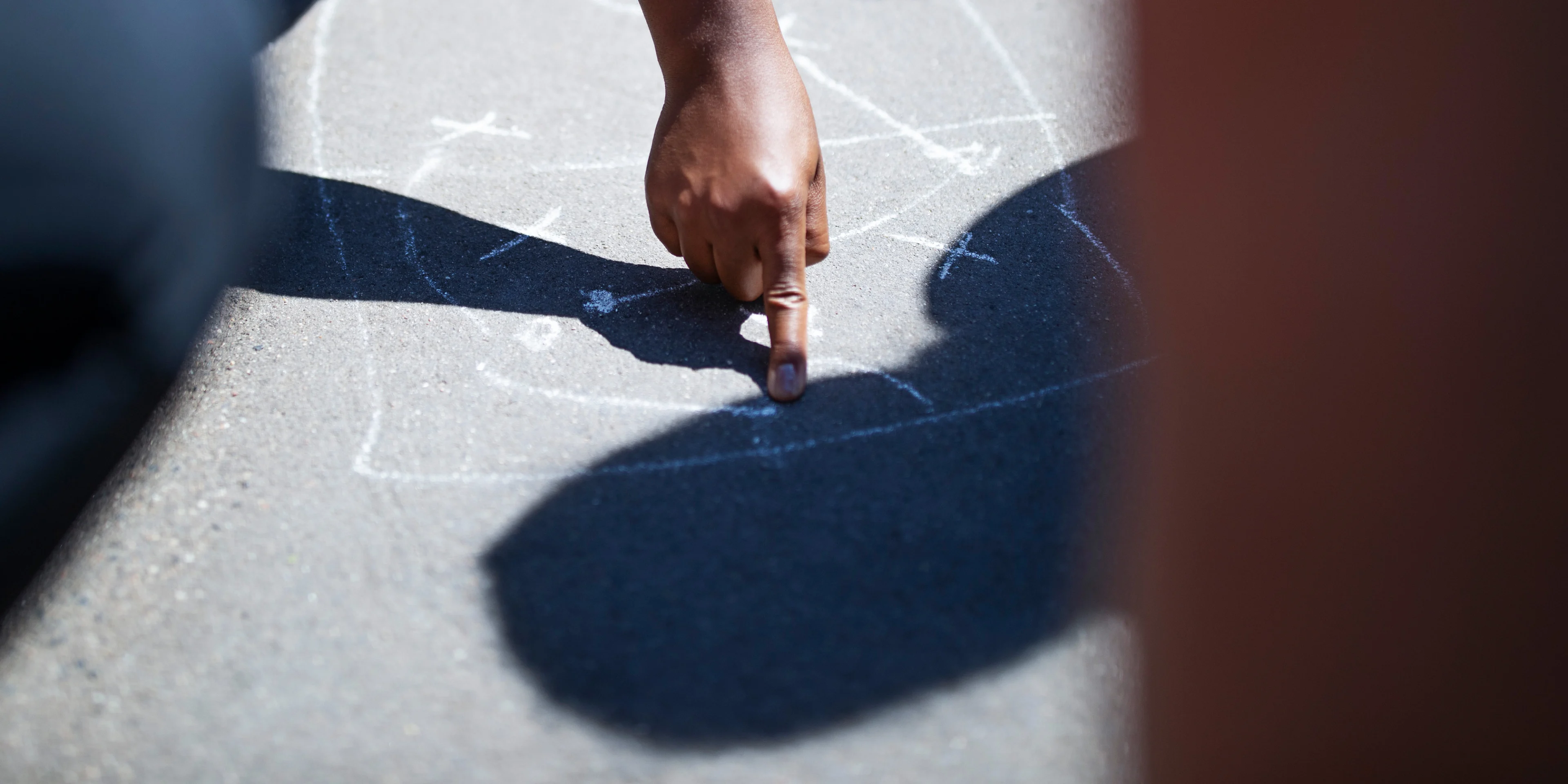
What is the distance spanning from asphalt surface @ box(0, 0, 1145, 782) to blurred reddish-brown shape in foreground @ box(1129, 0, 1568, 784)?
26 centimetres

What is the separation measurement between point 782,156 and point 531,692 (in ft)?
2.98

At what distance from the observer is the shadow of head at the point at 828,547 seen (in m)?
1.29

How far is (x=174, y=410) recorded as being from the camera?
1.71 meters

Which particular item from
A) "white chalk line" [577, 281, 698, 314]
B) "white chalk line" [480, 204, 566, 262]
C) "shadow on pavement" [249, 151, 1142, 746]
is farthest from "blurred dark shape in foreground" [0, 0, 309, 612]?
"white chalk line" [577, 281, 698, 314]

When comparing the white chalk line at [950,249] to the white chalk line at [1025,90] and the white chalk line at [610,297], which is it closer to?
the white chalk line at [1025,90]

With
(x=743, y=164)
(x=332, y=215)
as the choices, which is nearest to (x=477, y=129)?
(x=332, y=215)

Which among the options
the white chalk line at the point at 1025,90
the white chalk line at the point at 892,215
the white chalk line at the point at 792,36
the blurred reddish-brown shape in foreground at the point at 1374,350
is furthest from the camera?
the white chalk line at the point at 792,36

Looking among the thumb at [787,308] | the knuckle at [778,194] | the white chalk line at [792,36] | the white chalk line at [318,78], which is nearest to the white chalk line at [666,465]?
the thumb at [787,308]

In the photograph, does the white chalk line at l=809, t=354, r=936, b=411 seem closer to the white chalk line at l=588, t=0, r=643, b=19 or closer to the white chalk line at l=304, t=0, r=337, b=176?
the white chalk line at l=304, t=0, r=337, b=176

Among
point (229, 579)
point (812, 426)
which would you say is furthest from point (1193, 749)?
point (229, 579)

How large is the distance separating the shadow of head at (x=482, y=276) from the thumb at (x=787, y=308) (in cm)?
5

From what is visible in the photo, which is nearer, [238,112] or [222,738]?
[222,738]

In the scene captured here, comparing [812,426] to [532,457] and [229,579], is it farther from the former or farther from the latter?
[229,579]

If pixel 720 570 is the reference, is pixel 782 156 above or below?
above
